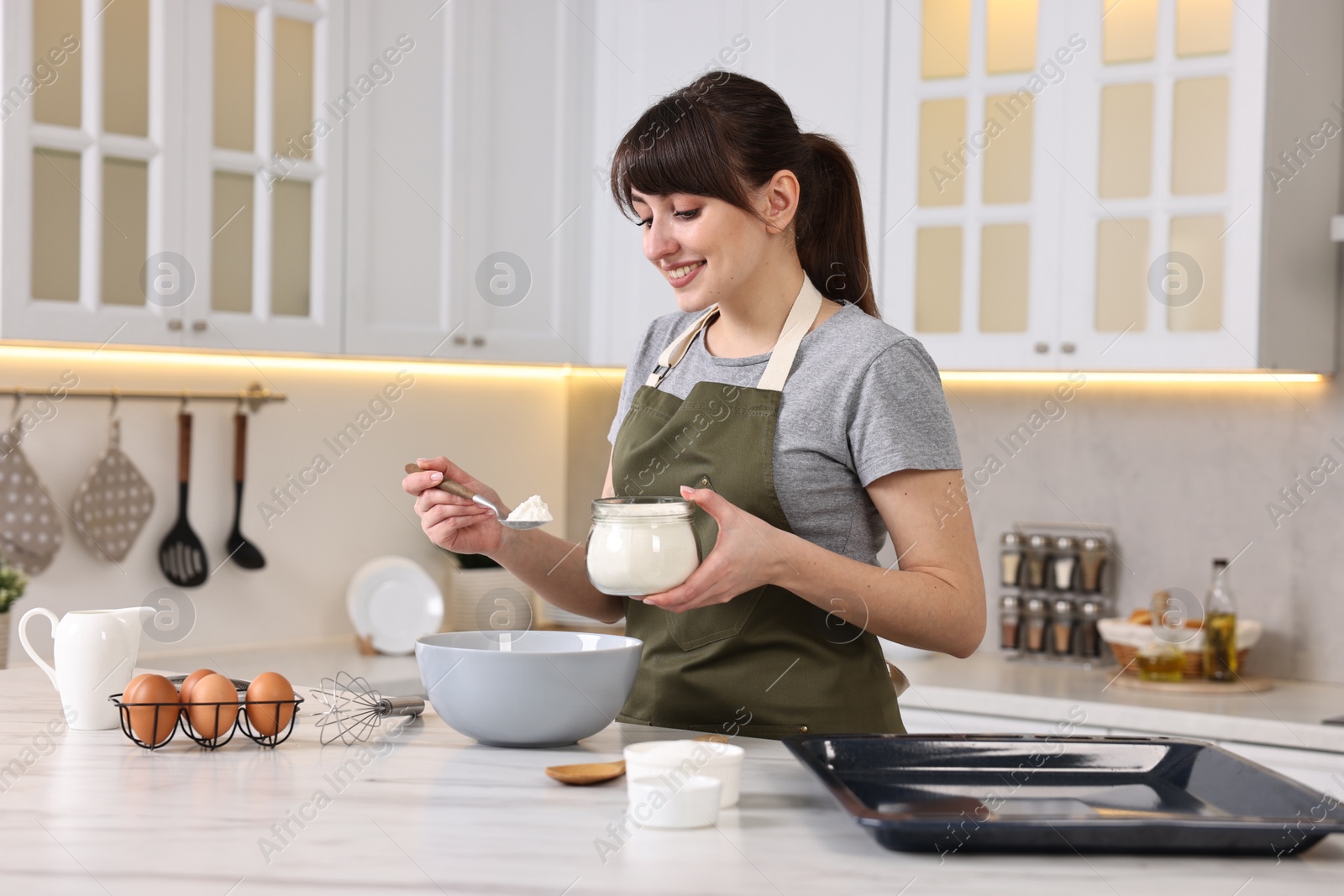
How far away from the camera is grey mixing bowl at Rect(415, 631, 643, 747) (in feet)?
4.10

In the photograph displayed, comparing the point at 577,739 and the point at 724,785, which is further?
the point at 577,739

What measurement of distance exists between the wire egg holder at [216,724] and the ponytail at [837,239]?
0.82 meters

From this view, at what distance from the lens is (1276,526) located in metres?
2.93

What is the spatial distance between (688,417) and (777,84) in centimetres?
172

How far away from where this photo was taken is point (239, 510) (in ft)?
10.2

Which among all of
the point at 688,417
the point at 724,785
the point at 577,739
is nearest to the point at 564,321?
the point at 688,417

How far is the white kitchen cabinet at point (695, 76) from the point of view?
302cm

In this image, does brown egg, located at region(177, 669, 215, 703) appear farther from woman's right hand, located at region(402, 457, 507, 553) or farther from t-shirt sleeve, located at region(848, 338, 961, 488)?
t-shirt sleeve, located at region(848, 338, 961, 488)

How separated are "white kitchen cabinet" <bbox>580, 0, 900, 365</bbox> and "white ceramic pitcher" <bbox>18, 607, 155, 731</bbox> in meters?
1.99

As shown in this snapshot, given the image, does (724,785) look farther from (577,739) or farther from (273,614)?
(273,614)

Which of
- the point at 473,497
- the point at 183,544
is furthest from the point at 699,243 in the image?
the point at 183,544

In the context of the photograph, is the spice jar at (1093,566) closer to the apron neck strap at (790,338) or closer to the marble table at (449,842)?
the apron neck strap at (790,338)

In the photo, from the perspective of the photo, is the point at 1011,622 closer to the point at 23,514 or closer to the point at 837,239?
the point at 837,239

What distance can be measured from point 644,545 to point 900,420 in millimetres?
366
